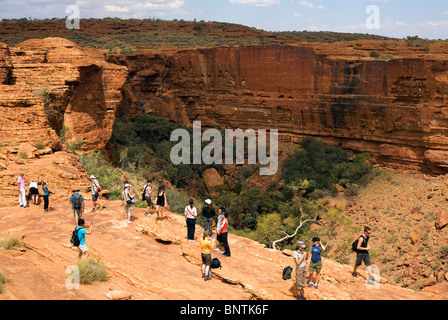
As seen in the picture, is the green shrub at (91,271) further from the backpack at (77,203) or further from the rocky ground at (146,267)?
the backpack at (77,203)

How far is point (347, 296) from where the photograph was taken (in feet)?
28.7

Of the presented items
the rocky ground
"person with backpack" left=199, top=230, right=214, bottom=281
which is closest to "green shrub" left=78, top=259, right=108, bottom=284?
the rocky ground

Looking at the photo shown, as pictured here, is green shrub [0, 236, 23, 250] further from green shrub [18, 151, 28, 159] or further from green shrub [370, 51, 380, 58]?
green shrub [370, 51, 380, 58]

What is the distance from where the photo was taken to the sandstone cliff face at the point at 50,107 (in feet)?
47.2

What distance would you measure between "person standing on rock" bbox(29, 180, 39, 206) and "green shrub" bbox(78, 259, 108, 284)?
5.24m

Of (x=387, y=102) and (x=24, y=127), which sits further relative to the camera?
(x=387, y=102)

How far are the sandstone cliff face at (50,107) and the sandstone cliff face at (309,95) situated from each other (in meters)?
15.1

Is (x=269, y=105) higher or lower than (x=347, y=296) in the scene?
higher

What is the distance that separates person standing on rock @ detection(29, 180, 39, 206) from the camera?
12.8m

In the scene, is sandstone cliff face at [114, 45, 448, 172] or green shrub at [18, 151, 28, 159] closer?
green shrub at [18, 151, 28, 159]

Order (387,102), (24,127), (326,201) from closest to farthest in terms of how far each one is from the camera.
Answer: (24,127) → (326,201) → (387,102)
